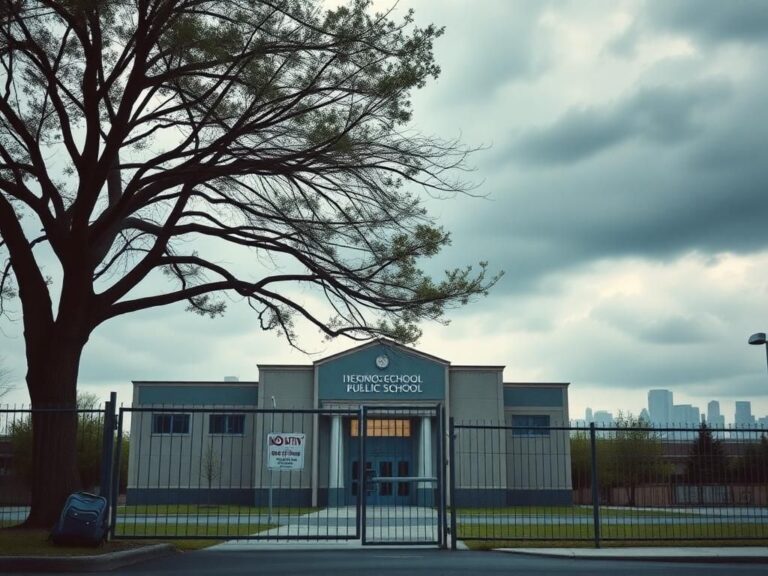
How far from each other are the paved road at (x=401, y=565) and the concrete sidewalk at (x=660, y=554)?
17.3 inches

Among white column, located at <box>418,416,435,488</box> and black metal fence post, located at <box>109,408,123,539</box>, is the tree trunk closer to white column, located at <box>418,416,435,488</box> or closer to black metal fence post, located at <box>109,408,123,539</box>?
black metal fence post, located at <box>109,408,123,539</box>

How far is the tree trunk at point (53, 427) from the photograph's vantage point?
1655 cm

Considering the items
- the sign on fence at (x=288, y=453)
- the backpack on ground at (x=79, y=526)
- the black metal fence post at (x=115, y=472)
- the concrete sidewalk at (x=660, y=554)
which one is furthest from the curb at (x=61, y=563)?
the sign on fence at (x=288, y=453)

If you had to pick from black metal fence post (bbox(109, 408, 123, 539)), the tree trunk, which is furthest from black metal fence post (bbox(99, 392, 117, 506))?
the tree trunk

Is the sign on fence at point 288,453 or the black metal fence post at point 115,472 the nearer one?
the black metal fence post at point 115,472

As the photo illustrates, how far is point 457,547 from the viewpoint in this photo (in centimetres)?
1689

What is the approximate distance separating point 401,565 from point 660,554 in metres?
5.24

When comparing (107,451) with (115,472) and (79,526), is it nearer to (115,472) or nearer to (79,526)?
(115,472)

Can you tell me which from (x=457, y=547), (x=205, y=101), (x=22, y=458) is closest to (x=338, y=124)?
(x=205, y=101)

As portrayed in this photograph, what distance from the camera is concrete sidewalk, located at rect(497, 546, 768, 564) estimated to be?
49.3 feet

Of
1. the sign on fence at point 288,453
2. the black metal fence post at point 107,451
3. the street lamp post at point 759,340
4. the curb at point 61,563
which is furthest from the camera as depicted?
the street lamp post at point 759,340

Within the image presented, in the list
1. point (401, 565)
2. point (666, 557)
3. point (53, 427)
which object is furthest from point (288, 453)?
point (666, 557)

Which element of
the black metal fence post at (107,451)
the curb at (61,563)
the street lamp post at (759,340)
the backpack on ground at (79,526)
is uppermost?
the street lamp post at (759,340)

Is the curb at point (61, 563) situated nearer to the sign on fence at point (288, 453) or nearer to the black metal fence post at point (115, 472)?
the black metal fence post at point (115, 472)
